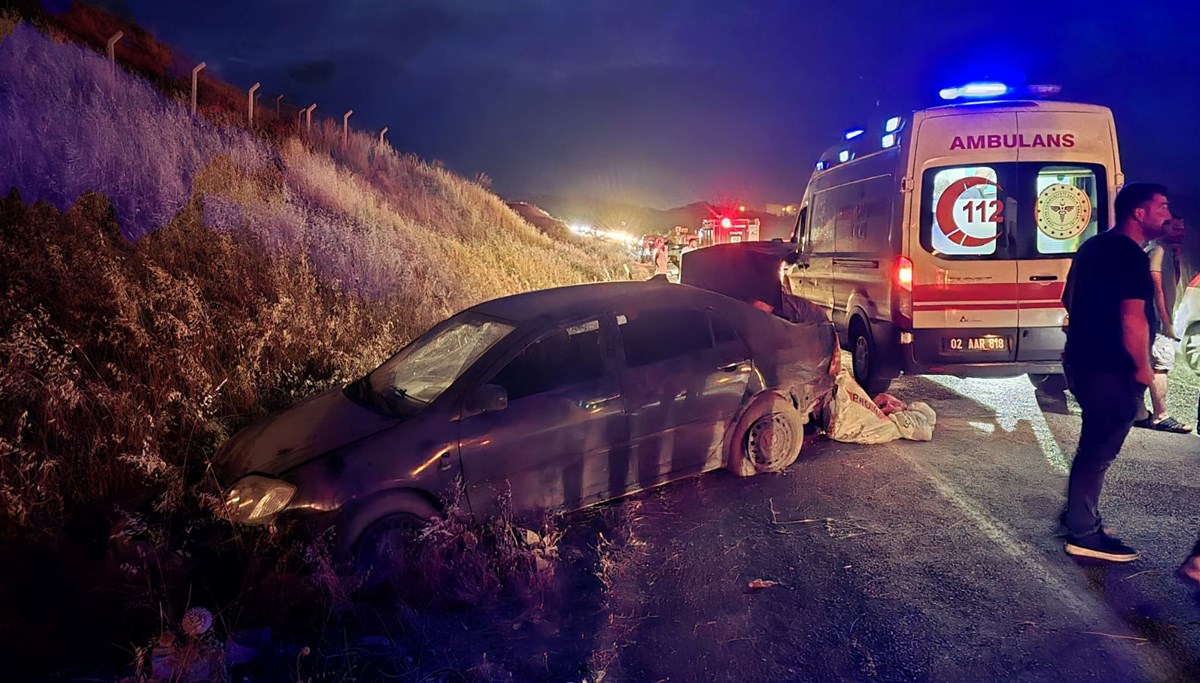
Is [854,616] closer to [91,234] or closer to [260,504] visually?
[260,504]

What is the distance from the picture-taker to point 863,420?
584 cm

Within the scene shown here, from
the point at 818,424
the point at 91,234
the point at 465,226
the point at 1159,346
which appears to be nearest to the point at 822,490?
the point at 818,424

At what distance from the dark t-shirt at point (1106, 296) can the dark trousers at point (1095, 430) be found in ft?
0.27

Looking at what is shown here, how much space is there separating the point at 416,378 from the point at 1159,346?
6.18m

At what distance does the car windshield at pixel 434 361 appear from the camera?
4430 mm

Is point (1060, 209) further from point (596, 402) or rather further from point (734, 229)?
point (734, 229)

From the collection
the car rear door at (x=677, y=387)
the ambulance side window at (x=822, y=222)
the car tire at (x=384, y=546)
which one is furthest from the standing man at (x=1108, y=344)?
the ambulance side window at (x=822, y=222)

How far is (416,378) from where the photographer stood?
4770mm

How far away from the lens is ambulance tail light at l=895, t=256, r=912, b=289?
6.59 metres

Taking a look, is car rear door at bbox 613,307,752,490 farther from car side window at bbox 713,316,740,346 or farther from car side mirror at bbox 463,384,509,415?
car side mirror at bbox 463,384,509,415

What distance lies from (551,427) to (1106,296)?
2.91 m

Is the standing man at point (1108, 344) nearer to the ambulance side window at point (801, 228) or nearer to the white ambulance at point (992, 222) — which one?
the white ambulance at point (992, 222)

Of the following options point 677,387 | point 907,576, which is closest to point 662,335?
point 677,387

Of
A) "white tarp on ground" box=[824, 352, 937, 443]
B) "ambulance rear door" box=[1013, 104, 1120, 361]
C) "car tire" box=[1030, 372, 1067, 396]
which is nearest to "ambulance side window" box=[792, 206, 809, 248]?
"car tire" box=[1030, 372, 1067, 396]
